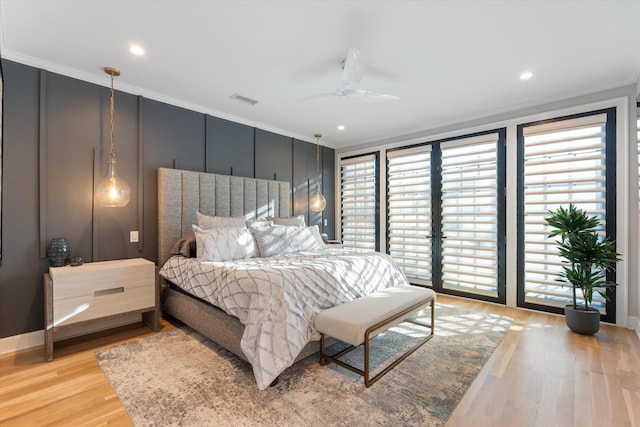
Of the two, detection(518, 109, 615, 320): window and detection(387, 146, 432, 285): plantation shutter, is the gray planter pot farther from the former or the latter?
detection(387, 146, 432, 285): plantation shutter

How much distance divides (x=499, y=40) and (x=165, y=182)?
140 inches

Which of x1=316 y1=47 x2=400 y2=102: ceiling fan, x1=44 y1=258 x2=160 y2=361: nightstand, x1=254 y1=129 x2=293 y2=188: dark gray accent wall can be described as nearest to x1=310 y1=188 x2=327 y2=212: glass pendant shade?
x1=254 y1=129 x2=293 y2=188: dark gray accent wall

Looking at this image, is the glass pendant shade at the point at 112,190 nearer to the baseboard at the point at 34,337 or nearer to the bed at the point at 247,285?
the bed at the point at 247,285

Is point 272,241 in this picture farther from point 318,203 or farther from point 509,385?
point 509,385

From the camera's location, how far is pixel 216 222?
356cm

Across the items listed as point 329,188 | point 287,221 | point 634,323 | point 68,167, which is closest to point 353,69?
point 287,221

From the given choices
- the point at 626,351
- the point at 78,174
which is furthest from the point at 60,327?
the point at 626,351

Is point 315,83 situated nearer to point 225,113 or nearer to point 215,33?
point 215,33

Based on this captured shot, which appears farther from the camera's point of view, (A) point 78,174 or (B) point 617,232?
(B) point 617,232

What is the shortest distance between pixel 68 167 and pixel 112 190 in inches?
17.2

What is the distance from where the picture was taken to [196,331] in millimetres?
3008

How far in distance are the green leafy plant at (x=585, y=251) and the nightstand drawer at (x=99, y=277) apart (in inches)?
169

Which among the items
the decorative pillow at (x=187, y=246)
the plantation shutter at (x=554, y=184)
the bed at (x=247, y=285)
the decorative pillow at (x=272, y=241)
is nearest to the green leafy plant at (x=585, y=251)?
the plantation shutter at (x=554, y=184)

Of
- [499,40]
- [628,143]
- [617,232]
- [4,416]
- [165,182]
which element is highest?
[499,40]
